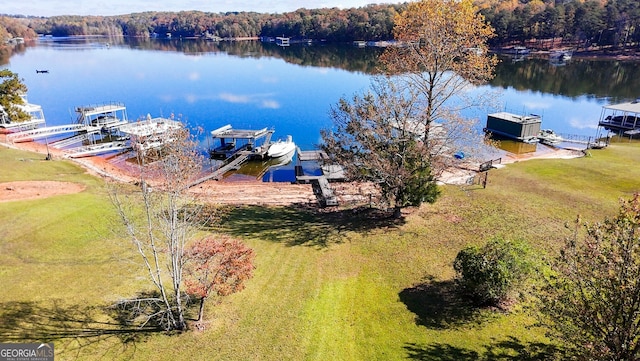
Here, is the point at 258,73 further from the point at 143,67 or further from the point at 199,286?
the point at 199,286

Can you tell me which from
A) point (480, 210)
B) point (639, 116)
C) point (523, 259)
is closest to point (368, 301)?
point (523, 259)

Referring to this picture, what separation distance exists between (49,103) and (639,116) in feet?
324

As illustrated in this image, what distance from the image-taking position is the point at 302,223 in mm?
24906

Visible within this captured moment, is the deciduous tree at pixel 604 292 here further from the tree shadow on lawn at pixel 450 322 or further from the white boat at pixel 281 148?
the white boat at pixel 281 148

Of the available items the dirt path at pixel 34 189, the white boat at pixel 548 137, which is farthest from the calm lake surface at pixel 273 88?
the dirt path at pixel 34 189

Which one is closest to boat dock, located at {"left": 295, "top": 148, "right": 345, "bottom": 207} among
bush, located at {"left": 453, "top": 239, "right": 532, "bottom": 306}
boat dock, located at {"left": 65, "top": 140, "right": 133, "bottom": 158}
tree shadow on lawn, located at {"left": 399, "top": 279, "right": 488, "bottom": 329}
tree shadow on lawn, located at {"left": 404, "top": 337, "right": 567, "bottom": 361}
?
tree shadow on lawn, located at {"left": 399, "top": 279, "right": 488, "bottom": 329}

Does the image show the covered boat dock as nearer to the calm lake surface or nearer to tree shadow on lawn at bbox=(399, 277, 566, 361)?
the calm lake surface

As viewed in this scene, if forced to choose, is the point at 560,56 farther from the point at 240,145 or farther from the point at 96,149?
the point at 96,149

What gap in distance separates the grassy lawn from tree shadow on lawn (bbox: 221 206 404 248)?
0.40 ft

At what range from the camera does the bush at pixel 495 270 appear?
1491 centimetres

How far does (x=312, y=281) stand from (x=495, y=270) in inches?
298

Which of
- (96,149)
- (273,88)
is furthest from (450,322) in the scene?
(273,88)

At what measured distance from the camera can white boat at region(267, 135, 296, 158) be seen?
48.2 m

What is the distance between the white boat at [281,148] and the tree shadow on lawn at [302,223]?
68.5ft
